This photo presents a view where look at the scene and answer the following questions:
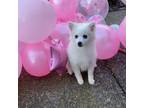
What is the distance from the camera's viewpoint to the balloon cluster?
5.31ft

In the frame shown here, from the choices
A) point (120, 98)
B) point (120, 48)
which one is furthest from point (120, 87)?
point (120, 48)

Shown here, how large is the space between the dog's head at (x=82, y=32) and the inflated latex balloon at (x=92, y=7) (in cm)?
51

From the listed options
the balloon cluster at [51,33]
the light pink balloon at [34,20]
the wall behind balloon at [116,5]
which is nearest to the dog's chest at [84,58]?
the balloon cluster at [51,33]

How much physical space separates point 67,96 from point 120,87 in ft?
1.09

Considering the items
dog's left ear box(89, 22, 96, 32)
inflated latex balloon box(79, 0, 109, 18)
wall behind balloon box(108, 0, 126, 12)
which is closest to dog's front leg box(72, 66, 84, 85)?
dog's left ear box(89, 22, 96, 32)

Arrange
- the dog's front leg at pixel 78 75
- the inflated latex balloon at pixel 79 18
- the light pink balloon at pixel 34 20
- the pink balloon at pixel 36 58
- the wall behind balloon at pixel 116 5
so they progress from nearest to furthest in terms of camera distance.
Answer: the light pink balloon at pixel 34 20
the pink balloon at pixel 36 58
the dog's front leg at pixel 78 75
the inflated latex balloon at pixel 79 18
the wall behind balloon at pixel 116 5

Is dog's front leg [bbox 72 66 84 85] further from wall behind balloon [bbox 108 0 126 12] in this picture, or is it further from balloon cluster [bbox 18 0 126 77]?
wall behind balloon [bbox 108 0 126 12]

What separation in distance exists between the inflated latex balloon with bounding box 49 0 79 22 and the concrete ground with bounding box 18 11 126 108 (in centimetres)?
38

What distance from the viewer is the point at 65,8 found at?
196cm

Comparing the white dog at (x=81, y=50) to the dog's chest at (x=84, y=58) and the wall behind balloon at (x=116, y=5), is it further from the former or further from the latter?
the wall behind balloon at (x=116, y=5)

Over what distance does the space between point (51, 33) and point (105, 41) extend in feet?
1.13

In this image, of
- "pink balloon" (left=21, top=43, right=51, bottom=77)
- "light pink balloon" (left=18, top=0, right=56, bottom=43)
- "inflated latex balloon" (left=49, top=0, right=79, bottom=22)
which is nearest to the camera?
"light pink balloon" (left=18, top=0, right=56, bottom=43)

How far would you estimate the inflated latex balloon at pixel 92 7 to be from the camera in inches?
85.7
